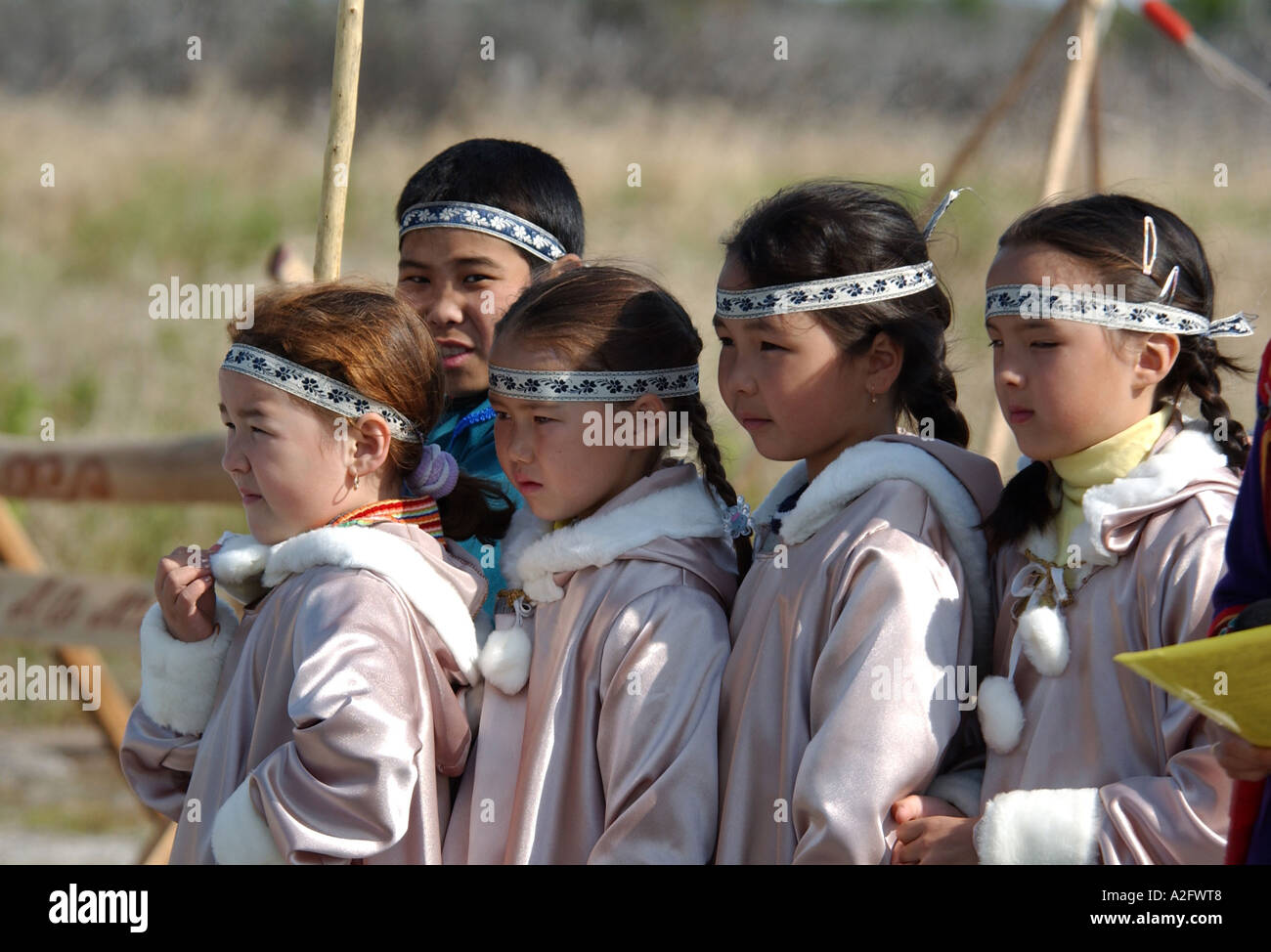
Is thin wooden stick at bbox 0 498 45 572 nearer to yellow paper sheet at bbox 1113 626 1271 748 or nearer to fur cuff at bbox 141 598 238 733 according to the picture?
fur cuff at bbox 141 598 238 733

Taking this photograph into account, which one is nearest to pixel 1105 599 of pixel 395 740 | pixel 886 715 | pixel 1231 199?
pixel 886 715

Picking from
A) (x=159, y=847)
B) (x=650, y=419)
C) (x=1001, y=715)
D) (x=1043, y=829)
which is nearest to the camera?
(x=1043, y=829)

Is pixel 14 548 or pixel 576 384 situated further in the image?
pixel 14 548

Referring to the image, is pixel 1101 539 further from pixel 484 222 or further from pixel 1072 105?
pixel 1072 105

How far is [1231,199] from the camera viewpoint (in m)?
10.7

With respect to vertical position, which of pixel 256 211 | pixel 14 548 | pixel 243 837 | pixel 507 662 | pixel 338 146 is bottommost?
pixel 243 837

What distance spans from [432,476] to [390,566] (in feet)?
0.93

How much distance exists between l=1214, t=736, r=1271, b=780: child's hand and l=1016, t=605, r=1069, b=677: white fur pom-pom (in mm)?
348

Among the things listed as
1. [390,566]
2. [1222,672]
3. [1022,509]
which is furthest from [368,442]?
[1222,672]

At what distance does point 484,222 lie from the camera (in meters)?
3.21

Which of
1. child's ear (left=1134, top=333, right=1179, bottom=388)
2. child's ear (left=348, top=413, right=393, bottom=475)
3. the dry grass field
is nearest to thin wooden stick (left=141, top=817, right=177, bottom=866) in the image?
the dry grass field

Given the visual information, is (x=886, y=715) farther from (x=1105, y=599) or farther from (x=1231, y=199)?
(x=1231, y=199)

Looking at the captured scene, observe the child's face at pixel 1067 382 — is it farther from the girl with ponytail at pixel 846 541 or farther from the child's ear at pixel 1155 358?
the girl with ponytail at pixel 846 541
